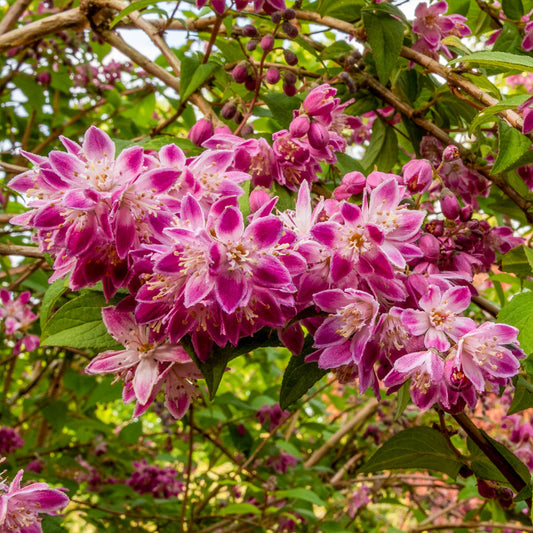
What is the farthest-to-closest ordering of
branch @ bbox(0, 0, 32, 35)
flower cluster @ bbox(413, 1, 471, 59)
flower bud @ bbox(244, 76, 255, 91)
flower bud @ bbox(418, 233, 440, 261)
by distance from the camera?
branch @ bbox(0, 0, 32, 35) → flower cluster @ bbox(413, 1, 471, 59) → flower bud @ bbox(244, 76, 255, 91) → flower bud @ bbox(418, 233, 440, 261)

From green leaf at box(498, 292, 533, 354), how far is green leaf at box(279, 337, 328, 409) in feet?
Answer: 1.09

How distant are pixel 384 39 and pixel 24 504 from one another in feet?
4.16

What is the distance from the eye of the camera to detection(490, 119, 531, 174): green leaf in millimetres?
1002

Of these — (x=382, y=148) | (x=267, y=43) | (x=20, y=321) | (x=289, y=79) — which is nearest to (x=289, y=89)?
(x=289, y=79)

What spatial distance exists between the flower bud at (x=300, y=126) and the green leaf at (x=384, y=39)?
343mm

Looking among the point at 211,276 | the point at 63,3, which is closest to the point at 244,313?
the point at 211,276

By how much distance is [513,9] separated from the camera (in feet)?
5.20

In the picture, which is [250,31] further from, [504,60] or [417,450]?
[417,450]

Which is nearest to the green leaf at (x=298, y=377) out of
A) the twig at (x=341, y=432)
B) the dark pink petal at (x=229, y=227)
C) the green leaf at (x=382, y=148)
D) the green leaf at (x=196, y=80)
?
the dark pink petal at (x=229, y=227)

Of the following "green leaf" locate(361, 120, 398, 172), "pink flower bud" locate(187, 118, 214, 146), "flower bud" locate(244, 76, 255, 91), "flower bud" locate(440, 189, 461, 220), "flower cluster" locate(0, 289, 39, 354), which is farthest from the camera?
"flower cluster" locate(0, 289, 39, 354)

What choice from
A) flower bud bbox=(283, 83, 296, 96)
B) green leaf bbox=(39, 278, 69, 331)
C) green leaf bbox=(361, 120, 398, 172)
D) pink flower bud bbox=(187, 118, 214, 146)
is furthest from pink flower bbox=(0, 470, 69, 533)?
green leaf bbox=(361, 120, 398, 172)

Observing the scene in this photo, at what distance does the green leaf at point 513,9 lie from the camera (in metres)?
1.58

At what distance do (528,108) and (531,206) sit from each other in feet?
1.29

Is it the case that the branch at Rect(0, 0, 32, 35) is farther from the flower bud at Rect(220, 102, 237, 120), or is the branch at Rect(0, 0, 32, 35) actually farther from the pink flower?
the pink flower
